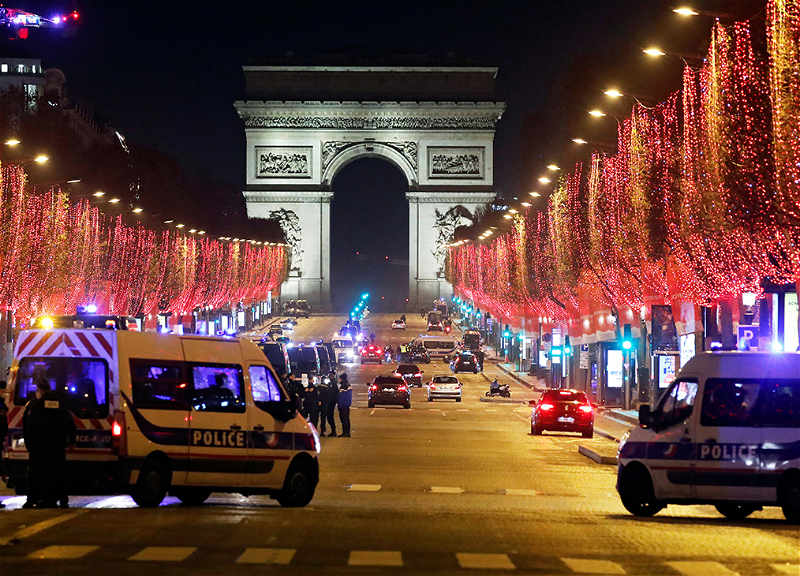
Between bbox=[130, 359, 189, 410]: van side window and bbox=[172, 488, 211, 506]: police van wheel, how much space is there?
1140mm

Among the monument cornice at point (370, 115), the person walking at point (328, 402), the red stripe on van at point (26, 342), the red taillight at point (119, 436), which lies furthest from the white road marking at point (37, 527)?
the monument cornice at point (370, 115)

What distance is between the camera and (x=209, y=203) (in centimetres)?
12375

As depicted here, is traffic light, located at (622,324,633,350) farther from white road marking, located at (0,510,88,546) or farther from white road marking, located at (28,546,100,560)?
white road marking, located at (28,546,100,560)

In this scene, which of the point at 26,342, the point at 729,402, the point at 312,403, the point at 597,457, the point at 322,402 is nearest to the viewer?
the point at 729,402

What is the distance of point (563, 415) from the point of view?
125 feet

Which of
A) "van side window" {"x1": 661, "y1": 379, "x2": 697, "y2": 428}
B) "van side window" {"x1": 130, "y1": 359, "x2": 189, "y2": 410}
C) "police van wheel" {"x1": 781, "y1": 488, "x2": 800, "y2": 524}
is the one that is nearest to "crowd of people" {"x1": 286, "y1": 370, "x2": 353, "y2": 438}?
"van side window" {"x1": 130, "y1": 359, "x2": 189, "y2": 410}

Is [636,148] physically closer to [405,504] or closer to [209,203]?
[405,504]

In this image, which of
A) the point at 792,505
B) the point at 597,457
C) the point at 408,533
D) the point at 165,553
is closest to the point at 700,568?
the point at 408,533

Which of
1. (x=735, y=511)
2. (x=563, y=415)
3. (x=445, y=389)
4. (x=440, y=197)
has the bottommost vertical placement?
→ (x=445, y=389)

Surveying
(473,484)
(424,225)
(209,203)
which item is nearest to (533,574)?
(473,484)

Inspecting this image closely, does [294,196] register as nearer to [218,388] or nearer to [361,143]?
[361,143]

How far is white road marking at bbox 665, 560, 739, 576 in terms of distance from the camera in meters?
11.8

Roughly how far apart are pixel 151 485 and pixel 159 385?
1.14 m

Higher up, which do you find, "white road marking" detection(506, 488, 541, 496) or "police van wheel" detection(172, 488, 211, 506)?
"police van wheel" detection(172, 488, 211, 506)
